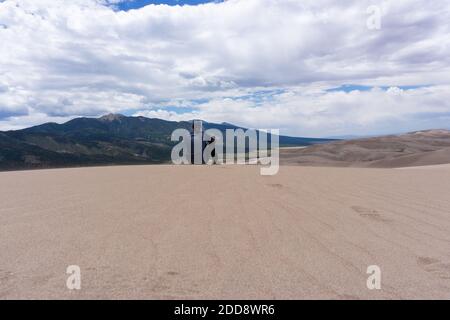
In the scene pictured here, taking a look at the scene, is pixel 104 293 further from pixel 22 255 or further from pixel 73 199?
pixel 73 199

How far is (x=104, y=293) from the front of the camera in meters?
3.53

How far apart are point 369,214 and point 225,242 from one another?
2.48 meters

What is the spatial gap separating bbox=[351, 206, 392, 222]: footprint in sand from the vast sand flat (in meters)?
0.03

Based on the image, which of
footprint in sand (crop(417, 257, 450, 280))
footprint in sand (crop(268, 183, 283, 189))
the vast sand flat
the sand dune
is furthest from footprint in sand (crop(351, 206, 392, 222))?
the sand dune

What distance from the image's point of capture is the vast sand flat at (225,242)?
3.67 metres

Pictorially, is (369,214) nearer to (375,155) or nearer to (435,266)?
(435,266)

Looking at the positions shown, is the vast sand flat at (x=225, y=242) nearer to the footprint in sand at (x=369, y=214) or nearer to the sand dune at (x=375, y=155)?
the footprint in sand at (x=369, y=214)

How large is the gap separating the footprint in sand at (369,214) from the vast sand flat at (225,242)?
0.09 feet

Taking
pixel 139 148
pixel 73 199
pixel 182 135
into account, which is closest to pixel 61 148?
pixel 139 148

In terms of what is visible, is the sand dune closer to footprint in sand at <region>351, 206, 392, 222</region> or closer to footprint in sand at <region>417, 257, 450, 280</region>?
footprint in sand at <region>351, 206, 392, 222</region>

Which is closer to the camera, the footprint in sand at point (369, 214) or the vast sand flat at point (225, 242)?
the vast sand flat at point (225, 242)

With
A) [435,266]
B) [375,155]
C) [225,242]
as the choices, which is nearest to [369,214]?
[435,266]

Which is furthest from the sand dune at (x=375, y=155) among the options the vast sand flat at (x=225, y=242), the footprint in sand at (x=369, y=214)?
the footprint in sand at (x=369, y=214)

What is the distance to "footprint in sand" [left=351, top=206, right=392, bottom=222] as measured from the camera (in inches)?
239
